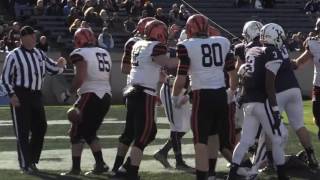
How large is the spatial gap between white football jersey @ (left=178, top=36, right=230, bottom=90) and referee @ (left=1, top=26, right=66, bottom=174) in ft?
6.91

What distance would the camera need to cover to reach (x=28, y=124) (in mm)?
8562

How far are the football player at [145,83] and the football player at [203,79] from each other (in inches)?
19.6

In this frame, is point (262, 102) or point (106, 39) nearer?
point (262, 102)

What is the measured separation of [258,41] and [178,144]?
1.52 m

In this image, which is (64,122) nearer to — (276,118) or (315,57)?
(315,57)

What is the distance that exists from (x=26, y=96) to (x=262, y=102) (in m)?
2.67

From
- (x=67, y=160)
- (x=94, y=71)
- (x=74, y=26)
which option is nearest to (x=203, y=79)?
(x=94, y=71)

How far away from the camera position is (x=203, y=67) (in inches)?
285

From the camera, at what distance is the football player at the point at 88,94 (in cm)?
812

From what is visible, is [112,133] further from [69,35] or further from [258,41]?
[69,35]

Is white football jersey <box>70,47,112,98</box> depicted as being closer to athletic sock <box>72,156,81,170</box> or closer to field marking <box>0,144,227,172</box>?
athletic sock <box>72,156,81,170</box>

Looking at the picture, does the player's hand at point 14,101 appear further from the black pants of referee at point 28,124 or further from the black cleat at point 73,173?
the black cleat at point 73,173

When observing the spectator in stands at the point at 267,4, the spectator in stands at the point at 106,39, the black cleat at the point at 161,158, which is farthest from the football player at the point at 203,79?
the spectator in stands at the point at 267,4

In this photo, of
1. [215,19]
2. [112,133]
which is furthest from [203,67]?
[215,19]
